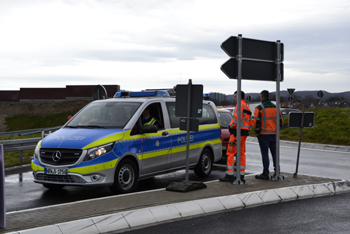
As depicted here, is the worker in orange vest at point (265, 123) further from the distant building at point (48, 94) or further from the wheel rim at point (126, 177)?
the distant building at point (48, 94)

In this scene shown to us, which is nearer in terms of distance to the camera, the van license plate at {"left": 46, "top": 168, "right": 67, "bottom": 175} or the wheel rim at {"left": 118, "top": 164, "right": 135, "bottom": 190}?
the van license plate at {"left": 46, "top": 168, "right": 67, "bottom": 175}

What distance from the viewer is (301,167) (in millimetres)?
14211

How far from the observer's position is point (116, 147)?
898 cm

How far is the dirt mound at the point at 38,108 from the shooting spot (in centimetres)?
6356

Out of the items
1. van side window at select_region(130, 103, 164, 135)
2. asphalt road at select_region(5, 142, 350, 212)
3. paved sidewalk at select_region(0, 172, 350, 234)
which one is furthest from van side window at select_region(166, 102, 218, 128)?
paved sidewalk at select_region(0, 172, 350, 234)

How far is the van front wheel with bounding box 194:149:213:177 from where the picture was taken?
11781 mm

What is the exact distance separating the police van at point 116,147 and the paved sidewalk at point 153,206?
78 cm

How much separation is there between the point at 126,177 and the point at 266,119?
11.2 ft

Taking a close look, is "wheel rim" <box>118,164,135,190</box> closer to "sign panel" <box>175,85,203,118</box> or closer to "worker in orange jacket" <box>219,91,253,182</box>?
"sign panel" <box>175,85,203,118</box>

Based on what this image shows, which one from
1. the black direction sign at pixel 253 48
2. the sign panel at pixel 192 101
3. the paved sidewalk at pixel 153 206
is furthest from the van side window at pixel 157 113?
the black direction sign at pixel 253 48

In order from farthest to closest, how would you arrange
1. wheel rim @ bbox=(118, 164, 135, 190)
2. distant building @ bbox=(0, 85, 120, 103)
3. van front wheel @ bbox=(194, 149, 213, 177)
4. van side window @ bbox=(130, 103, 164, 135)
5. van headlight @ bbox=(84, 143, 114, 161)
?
distant building @ bbox=(0, 85, 120, 103), van front wheel @ bbox=(194, 149, 213, 177), van side window @ bbox=(130, 103, 164, 135), wheel rim @ bbox=(118, 164, 135, 190), van headlight @ bbox=(84, 143, 114, 161)

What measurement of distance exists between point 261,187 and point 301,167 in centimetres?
512

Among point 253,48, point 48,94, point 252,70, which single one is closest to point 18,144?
point 252,70

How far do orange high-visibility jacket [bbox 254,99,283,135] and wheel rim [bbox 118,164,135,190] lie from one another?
301 cm
